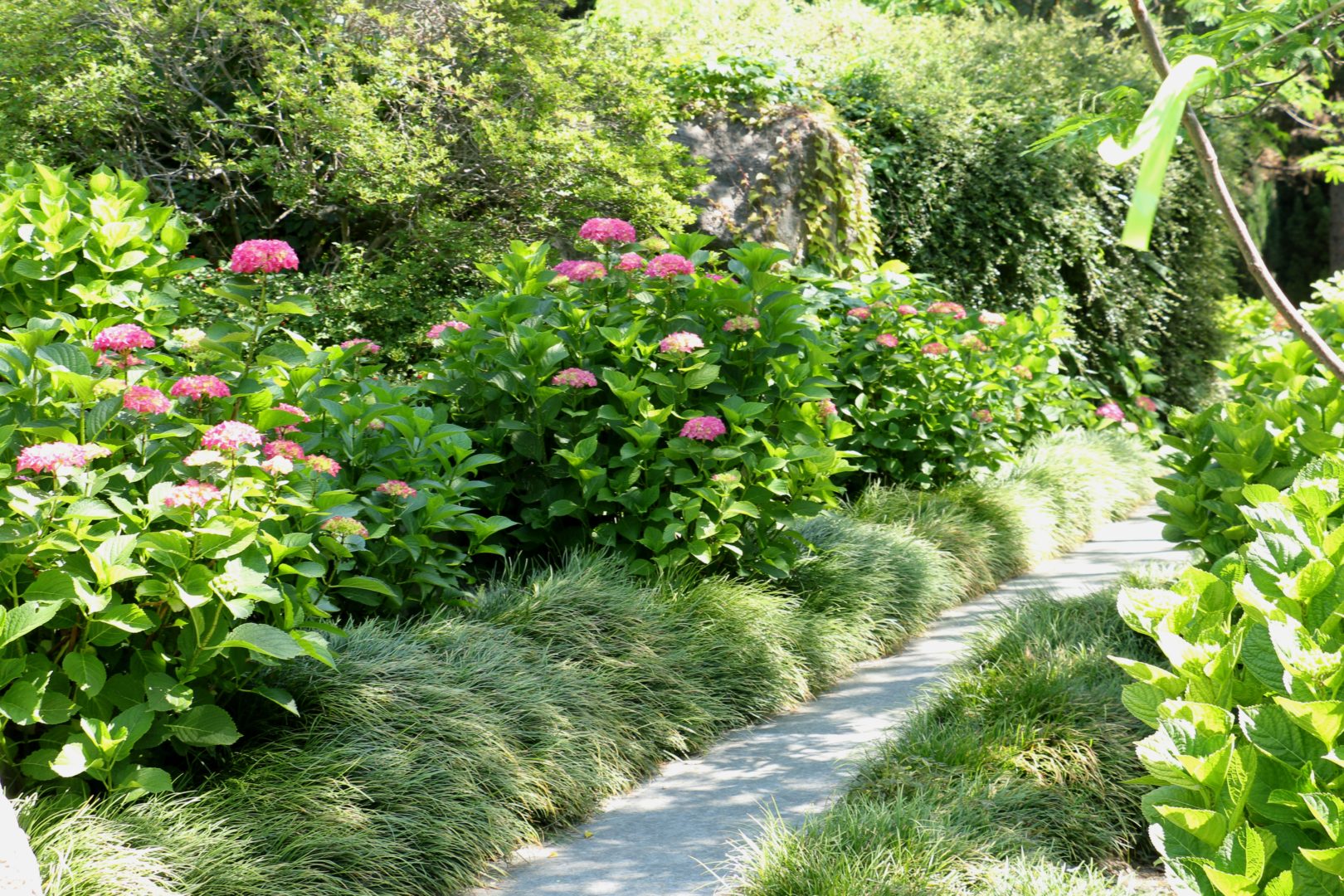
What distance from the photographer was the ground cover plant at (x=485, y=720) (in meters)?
2.97

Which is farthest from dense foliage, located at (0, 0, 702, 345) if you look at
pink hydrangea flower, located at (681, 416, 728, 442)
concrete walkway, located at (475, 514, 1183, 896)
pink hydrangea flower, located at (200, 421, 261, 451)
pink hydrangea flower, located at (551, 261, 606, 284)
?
pink hydrangea flower, located at (200, 421, 261, 451)

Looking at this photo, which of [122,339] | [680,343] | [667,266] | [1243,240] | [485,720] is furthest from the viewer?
[667,266]

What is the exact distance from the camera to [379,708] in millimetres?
3660

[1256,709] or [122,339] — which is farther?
[122,339]

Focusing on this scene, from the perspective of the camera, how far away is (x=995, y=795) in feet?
11.6

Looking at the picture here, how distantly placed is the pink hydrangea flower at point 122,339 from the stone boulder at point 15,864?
170 cm

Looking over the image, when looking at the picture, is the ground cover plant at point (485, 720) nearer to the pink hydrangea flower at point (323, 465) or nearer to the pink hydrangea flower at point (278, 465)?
the pink hydrangea flower at point (323, 465)

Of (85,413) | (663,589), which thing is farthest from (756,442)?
(85,413)

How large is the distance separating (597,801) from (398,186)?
397 cm

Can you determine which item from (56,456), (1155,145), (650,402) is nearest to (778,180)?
(650,402)

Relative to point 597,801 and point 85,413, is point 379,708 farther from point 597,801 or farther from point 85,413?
point 85,413

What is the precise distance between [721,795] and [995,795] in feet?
3.11

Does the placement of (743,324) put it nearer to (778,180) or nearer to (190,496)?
(190,496)

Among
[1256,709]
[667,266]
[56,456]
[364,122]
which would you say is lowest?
[1256,709]
